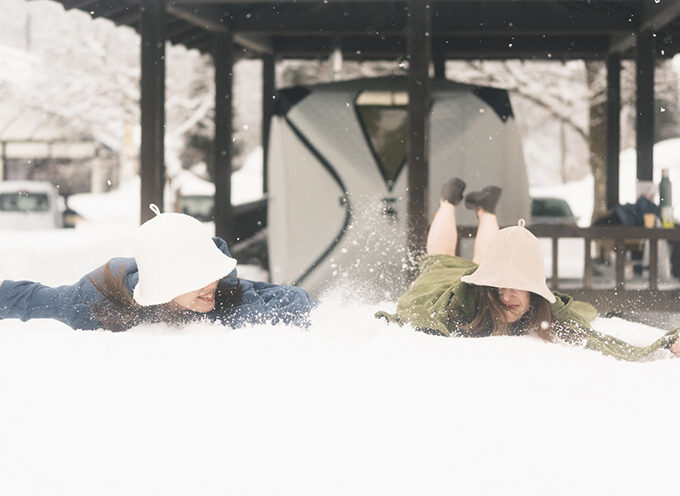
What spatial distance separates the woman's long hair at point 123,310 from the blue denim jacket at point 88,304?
0.03 m

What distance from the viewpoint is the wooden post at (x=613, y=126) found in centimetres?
1134

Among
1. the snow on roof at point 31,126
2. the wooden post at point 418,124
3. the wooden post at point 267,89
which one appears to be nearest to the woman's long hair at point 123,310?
the wooden post at point 418,124

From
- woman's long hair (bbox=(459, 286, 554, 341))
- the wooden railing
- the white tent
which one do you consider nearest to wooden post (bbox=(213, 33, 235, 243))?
the white tent

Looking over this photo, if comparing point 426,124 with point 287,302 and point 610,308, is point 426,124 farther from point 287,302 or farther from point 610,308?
point 287,302

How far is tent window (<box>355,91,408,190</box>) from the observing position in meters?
7.58

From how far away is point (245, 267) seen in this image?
373 inches

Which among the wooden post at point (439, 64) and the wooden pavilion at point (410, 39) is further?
the wooden post at point (439, 64)

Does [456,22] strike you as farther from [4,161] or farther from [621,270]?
[4,161]

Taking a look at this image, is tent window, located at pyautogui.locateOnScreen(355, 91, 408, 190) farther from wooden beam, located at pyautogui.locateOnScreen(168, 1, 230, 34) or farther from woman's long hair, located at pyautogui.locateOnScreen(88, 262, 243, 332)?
woman's long hair, located at pyautogui.locateOnScreen(88, 262, 243, 332)

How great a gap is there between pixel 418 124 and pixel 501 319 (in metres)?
3.55

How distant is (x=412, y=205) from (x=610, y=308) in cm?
179

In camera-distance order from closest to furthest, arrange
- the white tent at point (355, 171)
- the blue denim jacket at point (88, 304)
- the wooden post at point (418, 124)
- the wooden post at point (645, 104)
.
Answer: the blue denim jacket at point (88, 304)
the wooden post at point (418, 124)
the white tent at point (355, 171)
the wooden post at point (645, 104)

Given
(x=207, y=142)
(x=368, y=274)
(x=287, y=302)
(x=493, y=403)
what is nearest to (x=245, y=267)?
(x=368, y=274)

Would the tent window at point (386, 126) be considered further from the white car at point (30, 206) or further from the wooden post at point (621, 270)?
the white car at point (30, 206)
